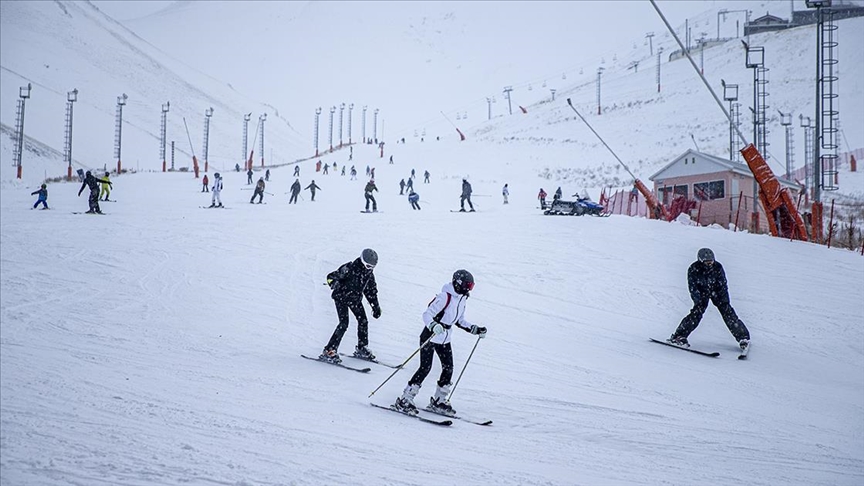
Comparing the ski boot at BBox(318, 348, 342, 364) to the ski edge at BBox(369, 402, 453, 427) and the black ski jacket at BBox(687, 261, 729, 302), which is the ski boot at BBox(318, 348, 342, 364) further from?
the black ski jacket at BBox(687, 261, 729, 302)

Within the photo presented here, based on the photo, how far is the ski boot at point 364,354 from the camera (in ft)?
27.8

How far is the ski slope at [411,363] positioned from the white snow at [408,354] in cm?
4

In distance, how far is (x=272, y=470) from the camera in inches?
183

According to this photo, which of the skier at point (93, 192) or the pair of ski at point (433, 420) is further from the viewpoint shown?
the skier at point (93, 192)

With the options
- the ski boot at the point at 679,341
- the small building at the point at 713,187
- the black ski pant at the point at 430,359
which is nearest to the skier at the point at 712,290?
the ski boot at the point at 679,341

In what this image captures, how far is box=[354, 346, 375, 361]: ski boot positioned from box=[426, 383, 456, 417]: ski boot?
199 centimetres

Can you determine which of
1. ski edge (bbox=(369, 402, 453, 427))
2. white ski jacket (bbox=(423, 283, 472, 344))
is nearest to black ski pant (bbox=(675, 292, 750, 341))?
white ski jacket (bbox=(423, 283, 472, 344))

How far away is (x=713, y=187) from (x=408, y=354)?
23.9m

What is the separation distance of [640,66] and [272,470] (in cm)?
10993

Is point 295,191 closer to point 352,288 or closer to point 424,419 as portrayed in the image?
point 352,288

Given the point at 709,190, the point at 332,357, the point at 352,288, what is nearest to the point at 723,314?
the point at 352,288

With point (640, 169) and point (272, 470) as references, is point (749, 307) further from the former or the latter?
point (640, 169)

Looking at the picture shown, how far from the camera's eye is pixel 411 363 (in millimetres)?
8953

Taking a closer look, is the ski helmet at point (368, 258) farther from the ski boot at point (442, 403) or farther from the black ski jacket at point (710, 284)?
the black ski jacket at point (710, 284)
